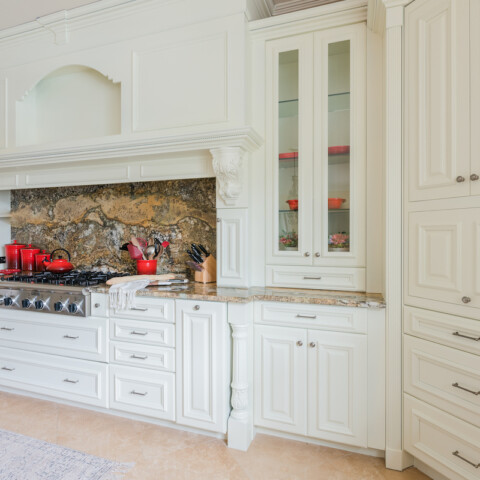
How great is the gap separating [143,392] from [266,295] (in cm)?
101

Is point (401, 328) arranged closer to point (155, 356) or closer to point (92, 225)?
point (155, 356)

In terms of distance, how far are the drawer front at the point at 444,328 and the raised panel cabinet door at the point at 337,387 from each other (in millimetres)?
267

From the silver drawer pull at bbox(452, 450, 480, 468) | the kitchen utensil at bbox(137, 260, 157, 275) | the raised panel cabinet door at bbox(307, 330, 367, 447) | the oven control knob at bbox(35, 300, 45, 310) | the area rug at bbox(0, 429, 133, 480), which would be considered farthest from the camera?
the kitchen utensil at bbox(137, 260, 157, 275)

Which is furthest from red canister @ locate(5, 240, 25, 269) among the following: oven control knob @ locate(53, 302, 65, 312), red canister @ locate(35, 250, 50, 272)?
oven control knob @ locate(53, 302, 65, 312)

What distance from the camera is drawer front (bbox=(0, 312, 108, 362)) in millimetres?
2381

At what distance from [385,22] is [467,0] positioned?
0.47m

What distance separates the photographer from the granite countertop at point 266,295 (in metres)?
1.96

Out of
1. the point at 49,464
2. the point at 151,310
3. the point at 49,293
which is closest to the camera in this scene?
the point at 49,464

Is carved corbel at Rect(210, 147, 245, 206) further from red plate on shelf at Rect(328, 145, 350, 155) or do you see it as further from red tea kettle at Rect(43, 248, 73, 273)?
red tea kettle at Rect(43, 248, 73, 273)

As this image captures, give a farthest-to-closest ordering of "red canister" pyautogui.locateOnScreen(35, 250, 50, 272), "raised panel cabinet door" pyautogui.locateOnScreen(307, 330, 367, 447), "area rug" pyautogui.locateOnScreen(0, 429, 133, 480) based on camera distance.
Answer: "red canister" pyautogui.locateOnScreen(35, 250, 50, 272)
"raised panel cabinet door" pyautogui.locateOnScreen(307, 330, 367, 447)
"area rug" pyautogui.locateOnScreen(0, 429, 133, 480)

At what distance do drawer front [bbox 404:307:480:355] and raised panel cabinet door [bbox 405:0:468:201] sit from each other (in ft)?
1.87

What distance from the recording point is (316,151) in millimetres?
2283

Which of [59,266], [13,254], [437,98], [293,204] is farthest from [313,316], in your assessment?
[13,254]

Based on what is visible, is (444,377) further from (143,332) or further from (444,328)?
(143,332)
